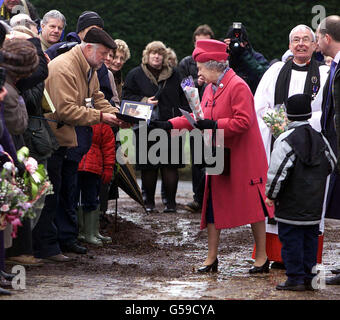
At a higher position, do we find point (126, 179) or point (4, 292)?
point (126, 179)

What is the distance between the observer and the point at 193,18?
16156 millimetres

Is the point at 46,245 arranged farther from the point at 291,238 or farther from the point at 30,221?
the point at 291,238

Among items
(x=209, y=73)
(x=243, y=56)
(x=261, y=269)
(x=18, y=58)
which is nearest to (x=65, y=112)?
(x=18, y=58)

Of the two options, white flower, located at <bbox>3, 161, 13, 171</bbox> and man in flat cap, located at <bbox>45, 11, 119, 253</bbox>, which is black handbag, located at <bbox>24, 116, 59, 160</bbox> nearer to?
man in flat cap, located at <bbox>45, 11, 119, 253</bbox>

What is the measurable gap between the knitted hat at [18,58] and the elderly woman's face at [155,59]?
4810 millimetres

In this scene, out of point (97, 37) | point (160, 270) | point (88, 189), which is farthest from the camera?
point (88, 189)

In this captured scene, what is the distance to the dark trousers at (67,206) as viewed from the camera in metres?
7.98

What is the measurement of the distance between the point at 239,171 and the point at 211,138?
38cm

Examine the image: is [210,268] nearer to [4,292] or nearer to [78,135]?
[78,135]

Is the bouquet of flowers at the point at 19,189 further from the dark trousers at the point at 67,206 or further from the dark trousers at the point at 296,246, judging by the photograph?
the dark trousers at the point at 296,246

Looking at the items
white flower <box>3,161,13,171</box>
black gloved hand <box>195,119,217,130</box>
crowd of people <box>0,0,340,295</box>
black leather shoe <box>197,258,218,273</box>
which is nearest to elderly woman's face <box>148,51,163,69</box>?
crowd of people <box>0,0,340,295</box>

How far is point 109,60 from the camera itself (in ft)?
32.4
